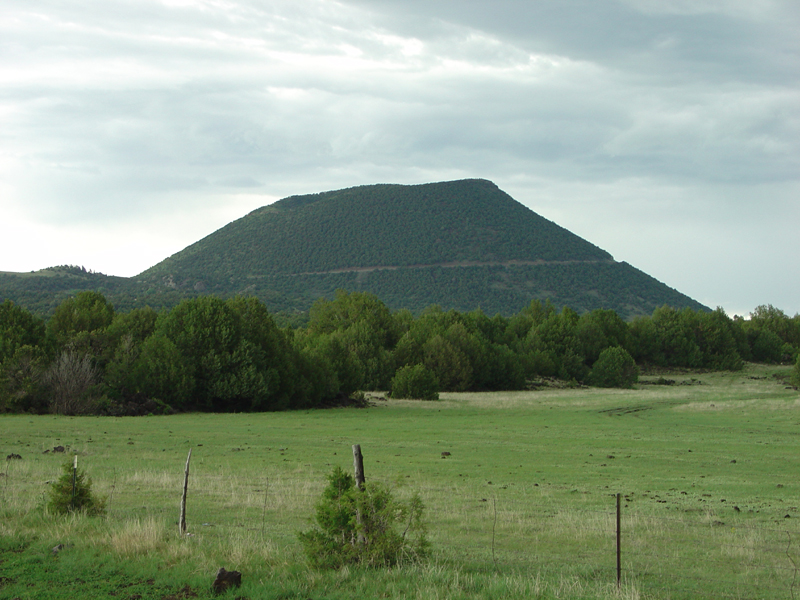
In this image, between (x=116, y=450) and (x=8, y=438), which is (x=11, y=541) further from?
(x=8, y=438)

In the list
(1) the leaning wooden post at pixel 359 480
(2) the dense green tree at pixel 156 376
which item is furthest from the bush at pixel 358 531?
(2) the dense green tree at pixel 156 376

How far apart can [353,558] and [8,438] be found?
26.5 m

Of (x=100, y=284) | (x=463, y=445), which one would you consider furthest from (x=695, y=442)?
(x=100, y=284)

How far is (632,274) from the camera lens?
197 m

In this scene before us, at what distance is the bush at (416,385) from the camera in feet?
234

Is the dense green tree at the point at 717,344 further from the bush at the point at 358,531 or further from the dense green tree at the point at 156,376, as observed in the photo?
the bush at the point at 358,531

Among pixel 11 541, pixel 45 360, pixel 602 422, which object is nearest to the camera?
pixel 11 541

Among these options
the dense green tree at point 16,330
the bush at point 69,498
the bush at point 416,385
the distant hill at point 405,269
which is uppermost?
the distant hill at point 405,269

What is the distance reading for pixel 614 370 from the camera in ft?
317

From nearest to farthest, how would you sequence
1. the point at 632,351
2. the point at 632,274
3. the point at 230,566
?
the point at 230,566, the point at 632,351, the point at 632,274

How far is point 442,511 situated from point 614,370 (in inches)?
3342

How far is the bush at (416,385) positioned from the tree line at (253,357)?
4.8 inches

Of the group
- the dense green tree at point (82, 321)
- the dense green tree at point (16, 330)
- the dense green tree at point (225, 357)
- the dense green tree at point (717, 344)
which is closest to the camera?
the dense green tree at point (16, 330)

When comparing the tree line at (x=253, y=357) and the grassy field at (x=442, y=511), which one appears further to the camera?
the tree line at (x=253, y=357)
